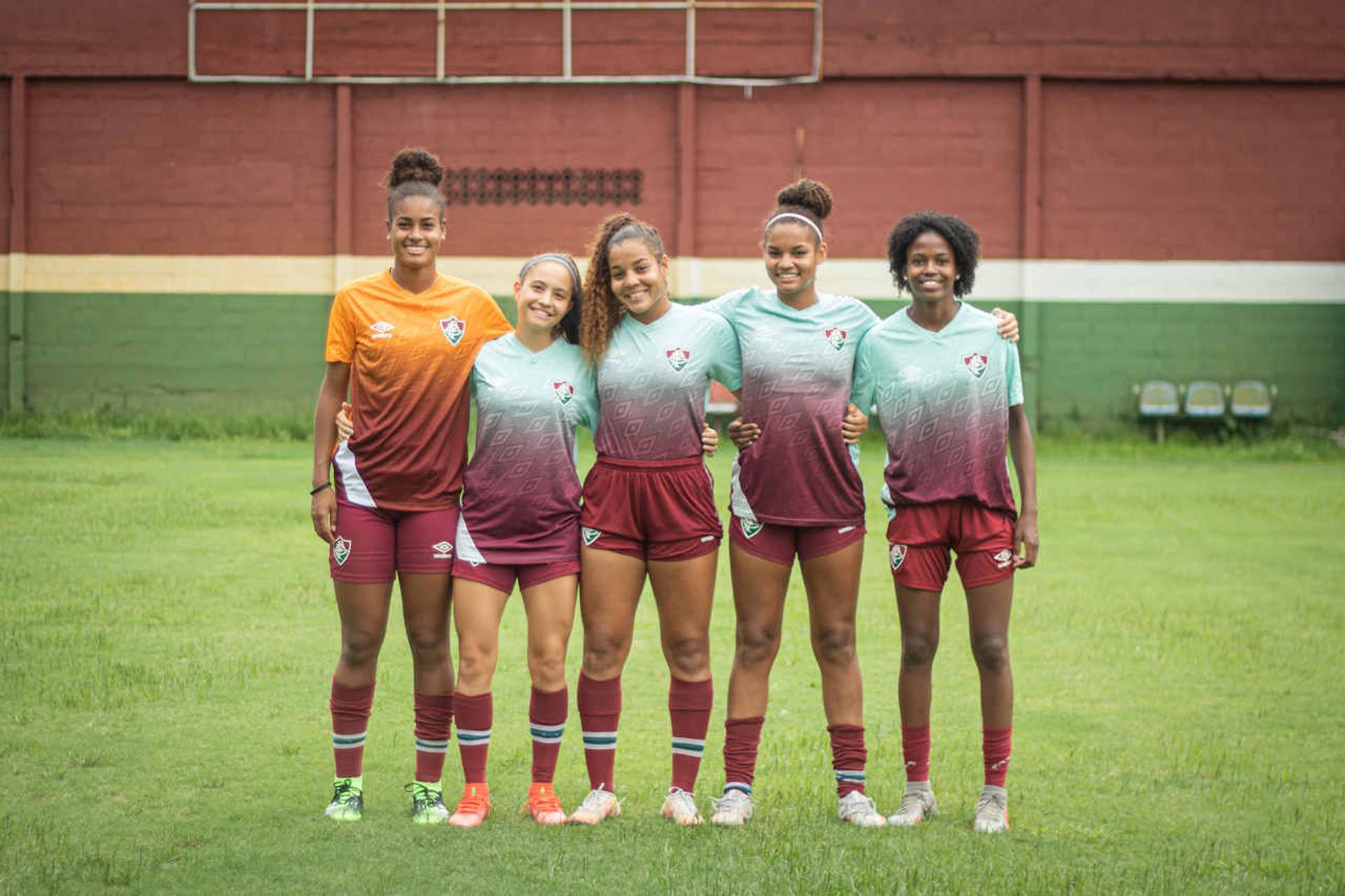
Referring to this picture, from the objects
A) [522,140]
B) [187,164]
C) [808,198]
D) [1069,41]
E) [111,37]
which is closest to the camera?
[808,198]

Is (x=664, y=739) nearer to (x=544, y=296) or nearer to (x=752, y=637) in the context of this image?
(x=752, y=637)

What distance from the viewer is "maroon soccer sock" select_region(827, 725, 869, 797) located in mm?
4621

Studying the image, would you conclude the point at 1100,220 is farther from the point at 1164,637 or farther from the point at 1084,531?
the point at 1164,637

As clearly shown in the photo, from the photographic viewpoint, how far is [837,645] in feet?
15.2

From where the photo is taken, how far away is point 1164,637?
7539 mm

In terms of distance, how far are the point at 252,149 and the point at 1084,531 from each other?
1183 centimetres

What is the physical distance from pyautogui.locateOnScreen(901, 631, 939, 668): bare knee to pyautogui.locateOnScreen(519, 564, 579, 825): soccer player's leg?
104 centimetres

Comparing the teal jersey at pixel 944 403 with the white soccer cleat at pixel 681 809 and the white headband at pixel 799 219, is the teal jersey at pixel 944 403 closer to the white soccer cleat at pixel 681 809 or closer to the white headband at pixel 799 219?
the white headband at pixel 799 219

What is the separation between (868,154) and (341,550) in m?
14.6

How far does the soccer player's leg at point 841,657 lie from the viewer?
461 cm

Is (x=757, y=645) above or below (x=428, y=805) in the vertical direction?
above

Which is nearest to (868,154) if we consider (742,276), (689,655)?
(742,276)

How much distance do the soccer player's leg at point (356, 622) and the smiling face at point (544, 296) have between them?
0.76 meters

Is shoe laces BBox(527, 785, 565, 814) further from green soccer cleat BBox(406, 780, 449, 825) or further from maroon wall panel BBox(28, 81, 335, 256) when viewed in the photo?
maroon wall panel BBox(28, 81, 335, 256)
